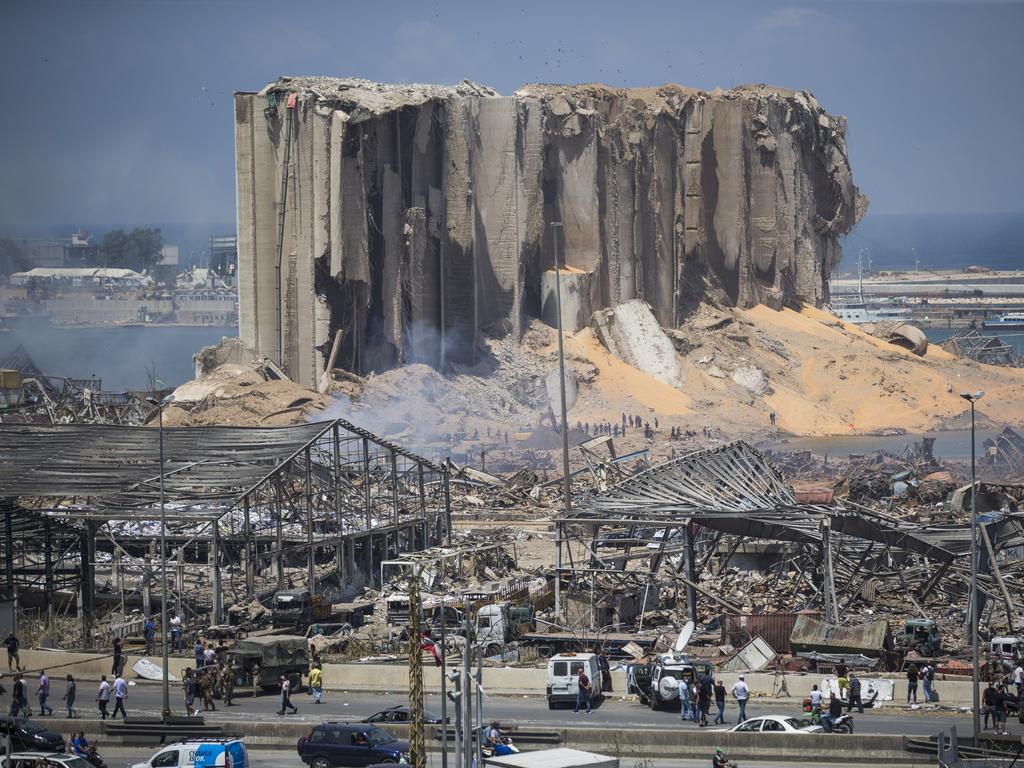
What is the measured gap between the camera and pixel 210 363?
85.9 metres

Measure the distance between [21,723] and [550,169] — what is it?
63.4m

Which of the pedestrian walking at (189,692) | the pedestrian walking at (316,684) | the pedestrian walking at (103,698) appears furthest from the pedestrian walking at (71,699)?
the pedestrian walking at (316,684)

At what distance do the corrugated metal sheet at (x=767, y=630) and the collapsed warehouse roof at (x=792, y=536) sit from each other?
0.98 meters

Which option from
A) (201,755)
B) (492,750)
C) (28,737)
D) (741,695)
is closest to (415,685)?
(492,750)

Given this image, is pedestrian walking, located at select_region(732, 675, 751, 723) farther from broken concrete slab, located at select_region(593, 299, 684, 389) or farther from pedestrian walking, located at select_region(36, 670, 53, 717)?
broken concrete slab, located at select_region(593, 299, 684, 389)

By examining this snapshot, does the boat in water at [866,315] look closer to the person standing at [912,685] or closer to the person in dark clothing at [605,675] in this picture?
the person in dark clothing at [605,675]

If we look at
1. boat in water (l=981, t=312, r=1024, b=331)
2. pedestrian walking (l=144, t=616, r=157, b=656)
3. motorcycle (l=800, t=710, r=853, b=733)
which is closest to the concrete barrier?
pedestrian walking (l=144, t=616, r=157, b=656)

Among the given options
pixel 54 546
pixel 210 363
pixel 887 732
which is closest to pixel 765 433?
pixel 210 363

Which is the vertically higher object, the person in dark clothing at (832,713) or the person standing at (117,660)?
the person standing at (117,660)

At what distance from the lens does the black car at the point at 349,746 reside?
1141 inches

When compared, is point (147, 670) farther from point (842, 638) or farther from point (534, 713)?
point (842, 638)

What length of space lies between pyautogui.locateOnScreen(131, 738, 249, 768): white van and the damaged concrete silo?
54.3 metres

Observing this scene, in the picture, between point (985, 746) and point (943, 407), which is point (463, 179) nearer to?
point (943, 407)

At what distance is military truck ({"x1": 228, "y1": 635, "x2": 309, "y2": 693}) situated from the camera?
3606 cm
